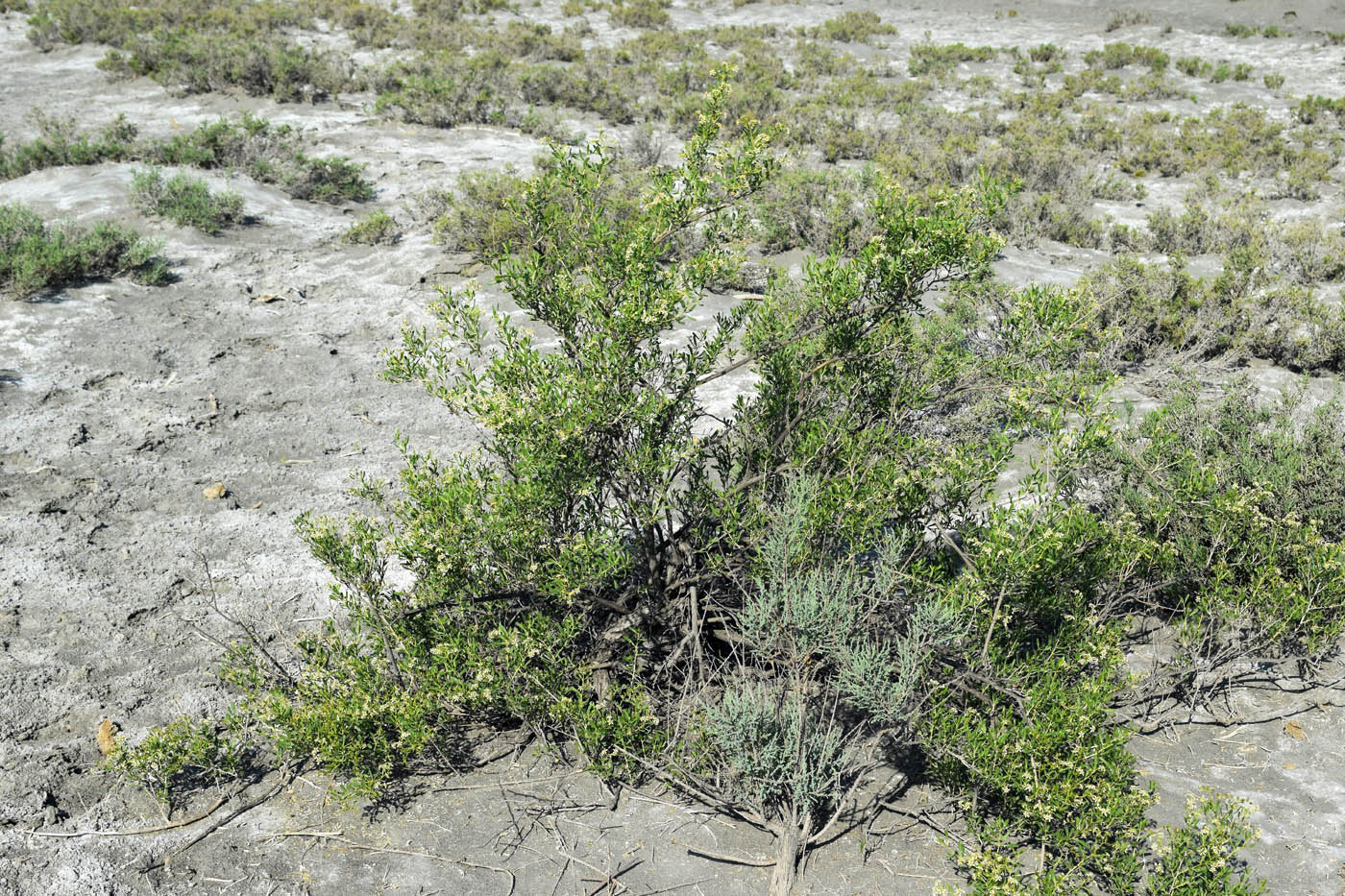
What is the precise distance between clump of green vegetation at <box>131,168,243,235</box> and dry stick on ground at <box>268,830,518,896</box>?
887 centimetres

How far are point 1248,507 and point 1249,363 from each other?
4538 mm

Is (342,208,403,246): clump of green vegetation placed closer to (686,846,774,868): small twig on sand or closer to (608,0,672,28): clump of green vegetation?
(686,846,774,868): small twig on sand

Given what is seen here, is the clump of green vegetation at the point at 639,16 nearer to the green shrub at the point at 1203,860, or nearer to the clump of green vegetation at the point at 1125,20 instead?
the clump of green vegetation at the point at 1125,20

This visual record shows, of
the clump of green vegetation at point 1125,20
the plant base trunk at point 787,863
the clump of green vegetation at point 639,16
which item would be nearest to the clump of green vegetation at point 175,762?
the plant base trunk at point 787,863

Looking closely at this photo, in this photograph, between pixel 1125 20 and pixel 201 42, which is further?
pixel 1125 20

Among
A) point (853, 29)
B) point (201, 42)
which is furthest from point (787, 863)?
point (853, 29)

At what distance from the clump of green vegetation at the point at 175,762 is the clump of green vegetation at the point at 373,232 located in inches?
309

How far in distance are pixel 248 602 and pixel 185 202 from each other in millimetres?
7455

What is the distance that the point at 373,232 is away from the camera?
36.8ft

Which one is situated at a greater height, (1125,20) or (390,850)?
(1125,20)

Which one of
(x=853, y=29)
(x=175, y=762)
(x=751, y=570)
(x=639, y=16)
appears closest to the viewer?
(x=175, y=762)

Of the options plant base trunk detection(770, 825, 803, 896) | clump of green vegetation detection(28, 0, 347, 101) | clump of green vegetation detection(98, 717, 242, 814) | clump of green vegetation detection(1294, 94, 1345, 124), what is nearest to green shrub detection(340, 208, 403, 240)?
clump of green vegetation detection(28, 0, 347, 101)

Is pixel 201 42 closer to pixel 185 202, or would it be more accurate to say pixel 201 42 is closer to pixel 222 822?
pixel 185 202

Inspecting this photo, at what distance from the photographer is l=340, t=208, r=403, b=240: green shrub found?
11188 millimetres
